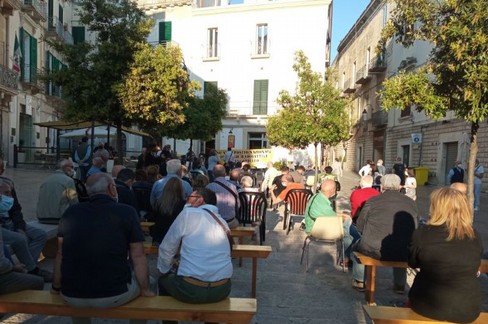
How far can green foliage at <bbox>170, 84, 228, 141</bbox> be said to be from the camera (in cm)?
1931

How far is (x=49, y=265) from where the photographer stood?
5180 mm

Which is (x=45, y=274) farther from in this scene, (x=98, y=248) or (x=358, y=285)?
(x=358, y=285)

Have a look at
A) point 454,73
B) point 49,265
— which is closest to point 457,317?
point 454,73

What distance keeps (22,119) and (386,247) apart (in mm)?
22495

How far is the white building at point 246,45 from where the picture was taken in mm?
28703

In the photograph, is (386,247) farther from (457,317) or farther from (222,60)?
(222,60)

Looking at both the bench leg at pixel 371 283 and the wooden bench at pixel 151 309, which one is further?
the bench leg at pixel 371 283

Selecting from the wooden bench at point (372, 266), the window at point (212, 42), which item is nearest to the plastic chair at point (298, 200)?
the wooden bench at point (372, 266)

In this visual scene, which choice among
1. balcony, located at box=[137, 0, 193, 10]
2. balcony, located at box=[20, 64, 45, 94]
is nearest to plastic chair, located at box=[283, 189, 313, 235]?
balcony, located at box=[20, 64, 45, 94]

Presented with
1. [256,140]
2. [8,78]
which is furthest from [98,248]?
[256,140]

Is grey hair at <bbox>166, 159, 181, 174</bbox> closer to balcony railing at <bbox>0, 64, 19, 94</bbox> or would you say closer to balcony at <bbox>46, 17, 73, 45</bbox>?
balcony railing at <bbox>0, 64, 19, 94</bbox>

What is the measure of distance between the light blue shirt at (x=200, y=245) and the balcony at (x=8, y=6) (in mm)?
19894

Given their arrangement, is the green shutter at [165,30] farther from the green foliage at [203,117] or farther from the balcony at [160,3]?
the green foliage at [203,117]

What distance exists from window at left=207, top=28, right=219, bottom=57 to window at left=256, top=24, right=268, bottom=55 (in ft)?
10.4
